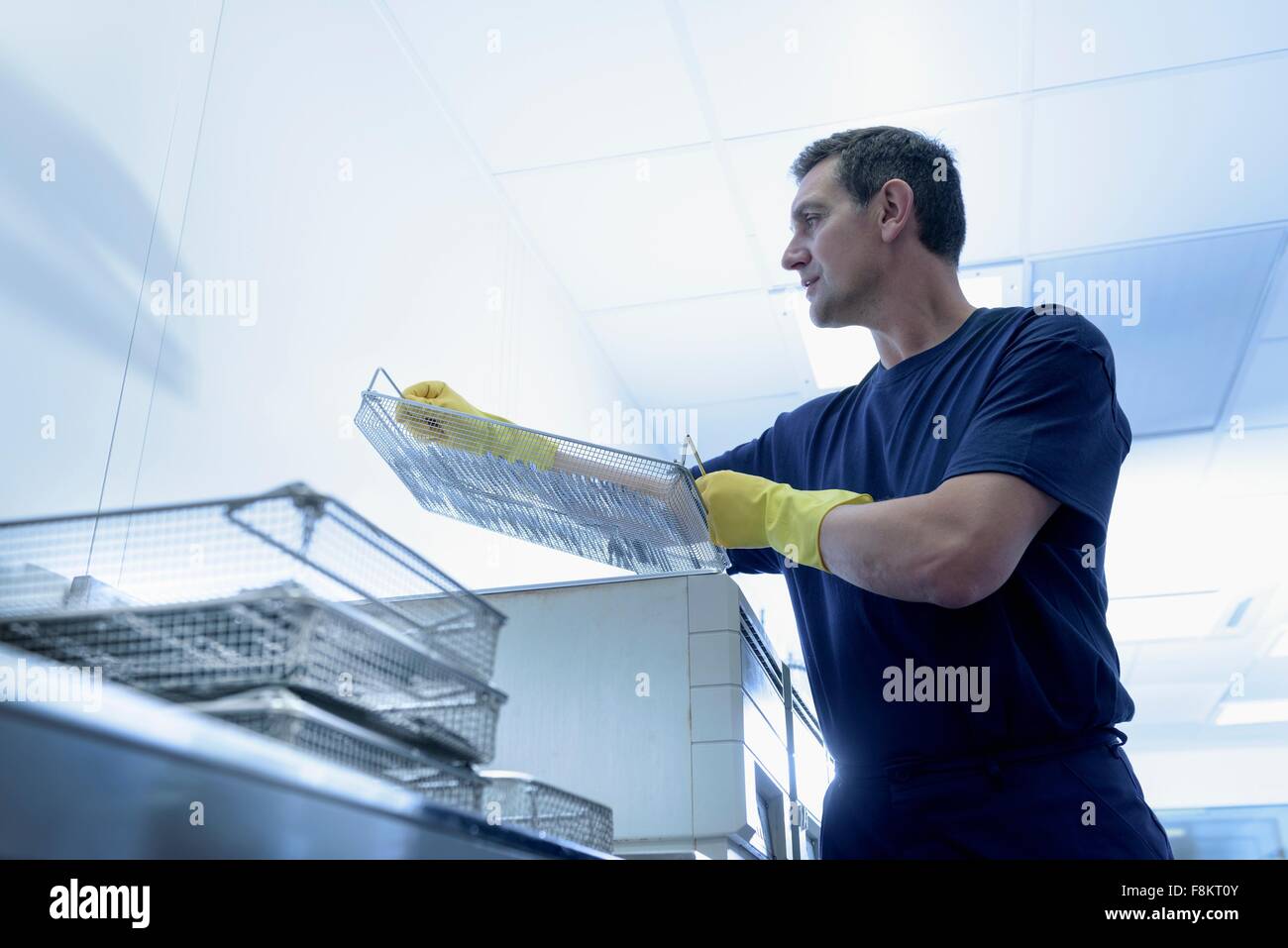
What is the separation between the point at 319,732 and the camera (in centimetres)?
54

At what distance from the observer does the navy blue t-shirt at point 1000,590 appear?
1125mm

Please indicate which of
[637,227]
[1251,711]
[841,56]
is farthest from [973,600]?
[1251,711]

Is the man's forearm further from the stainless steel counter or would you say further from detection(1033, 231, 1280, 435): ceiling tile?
detection(1033, 231, 1280, 435): ceiling tile

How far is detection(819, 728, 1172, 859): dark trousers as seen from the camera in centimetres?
107

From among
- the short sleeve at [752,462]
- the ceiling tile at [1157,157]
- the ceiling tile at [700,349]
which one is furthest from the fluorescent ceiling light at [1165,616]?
the short sleeve at [752,462]

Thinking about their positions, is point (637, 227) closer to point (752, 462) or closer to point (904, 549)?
point (752, 462)

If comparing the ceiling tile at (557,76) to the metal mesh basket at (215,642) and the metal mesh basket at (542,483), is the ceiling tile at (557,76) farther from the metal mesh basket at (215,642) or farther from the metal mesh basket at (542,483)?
the metal mesh basket at (215,642)

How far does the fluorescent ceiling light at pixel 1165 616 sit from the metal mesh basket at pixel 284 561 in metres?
5.16

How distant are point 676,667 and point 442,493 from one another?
15.7 inches

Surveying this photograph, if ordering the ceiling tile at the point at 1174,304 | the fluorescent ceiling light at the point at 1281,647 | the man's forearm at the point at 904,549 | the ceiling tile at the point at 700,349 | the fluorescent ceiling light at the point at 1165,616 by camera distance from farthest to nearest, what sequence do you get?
1. the fluorescent ceiling light at the point at 1281,647
2. the fluorescent ceiling light at the point at 1165,616
3. the ceiling tile at the point at 700,349
4. the ceiling tile at the point at 1174,304
5. the man's forearm at the point at 904,549

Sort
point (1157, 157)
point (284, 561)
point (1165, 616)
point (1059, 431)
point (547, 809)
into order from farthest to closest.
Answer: point (1165, 616), point (1157, 157), point (1059, 431), point (547, 809), point (284, 561)

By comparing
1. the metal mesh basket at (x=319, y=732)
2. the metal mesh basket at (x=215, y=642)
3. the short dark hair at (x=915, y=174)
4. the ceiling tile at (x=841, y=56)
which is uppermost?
the ceiling tile at (x=841, y=56)

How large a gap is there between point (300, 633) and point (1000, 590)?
33.4 inches
